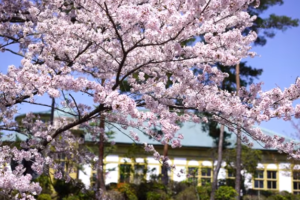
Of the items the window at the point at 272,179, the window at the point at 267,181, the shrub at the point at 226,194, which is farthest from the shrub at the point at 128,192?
the window at the point at 272,179

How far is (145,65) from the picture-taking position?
6.15 metres

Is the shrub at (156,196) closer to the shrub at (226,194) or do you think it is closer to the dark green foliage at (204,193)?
the dark green foliage at (204,193)

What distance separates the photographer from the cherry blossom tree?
504 cm

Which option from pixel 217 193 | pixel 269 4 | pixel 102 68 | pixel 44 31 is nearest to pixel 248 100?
pixel 102 68

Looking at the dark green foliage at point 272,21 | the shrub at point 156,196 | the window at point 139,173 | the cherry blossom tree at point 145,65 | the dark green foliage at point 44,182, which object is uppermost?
the dark green foliage at point 272,21

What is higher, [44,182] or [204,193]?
[44,182]

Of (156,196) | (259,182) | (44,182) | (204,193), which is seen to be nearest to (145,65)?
(156,196)

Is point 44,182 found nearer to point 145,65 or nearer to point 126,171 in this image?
point 126,171

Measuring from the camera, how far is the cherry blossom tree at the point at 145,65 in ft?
16.5

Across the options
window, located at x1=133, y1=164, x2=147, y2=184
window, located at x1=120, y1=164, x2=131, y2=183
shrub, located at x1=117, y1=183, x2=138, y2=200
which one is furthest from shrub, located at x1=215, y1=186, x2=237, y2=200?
window, located at x1=120, y1=164, x2=131, y2=183

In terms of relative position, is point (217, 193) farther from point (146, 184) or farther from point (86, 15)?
point (86, 15)

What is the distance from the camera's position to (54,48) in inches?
249

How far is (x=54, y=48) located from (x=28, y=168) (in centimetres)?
318

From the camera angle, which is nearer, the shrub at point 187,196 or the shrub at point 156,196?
the shrub at point 156,196
